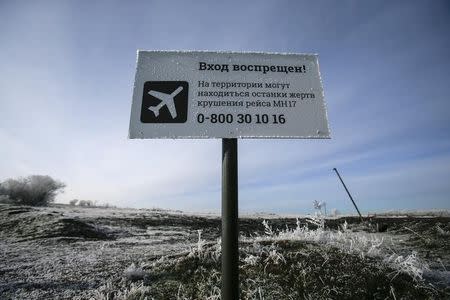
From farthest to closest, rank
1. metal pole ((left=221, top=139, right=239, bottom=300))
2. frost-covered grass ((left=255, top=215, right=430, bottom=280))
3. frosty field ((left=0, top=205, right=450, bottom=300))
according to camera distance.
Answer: frost-covered grass ((left=255, top=215, right=430, bottom=280)), frosty field ((left=0, top=205, right=450, bottom=300)), metal pole ((left=221, top=139, right=239, bottom=300))

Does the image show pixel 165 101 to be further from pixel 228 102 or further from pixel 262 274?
pixel 262 274

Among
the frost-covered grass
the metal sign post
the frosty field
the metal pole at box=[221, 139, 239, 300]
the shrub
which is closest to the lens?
the metal pole at box=[221, 139, 239, 300]

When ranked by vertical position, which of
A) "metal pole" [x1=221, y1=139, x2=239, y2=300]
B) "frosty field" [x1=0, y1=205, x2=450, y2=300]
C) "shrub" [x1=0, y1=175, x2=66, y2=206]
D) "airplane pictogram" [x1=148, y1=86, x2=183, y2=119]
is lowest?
"frosty field" [x1=0, y1=205, x2=450, y2=300]

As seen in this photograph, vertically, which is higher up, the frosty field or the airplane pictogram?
the airplane pictogram

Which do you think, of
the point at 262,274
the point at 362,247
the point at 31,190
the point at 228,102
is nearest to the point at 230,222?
the point at 228,102

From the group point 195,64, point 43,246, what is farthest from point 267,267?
point 43,246

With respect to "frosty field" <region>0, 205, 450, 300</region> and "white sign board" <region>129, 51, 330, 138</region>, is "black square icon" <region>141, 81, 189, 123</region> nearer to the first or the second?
"white sign board" <region>129, 51, 330, 138</region>

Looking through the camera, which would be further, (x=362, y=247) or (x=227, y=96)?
(x=362, y=247)

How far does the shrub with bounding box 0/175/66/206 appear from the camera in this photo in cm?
2048

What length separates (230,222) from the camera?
2291mm

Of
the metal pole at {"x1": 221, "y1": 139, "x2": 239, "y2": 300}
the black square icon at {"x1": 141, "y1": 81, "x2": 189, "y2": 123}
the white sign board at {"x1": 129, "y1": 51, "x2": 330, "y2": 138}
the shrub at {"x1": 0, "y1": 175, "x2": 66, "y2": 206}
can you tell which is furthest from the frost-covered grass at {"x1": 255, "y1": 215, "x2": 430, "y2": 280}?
the shrub at {"x1": 0, "y1": 175, "x2": 66, "y2": 206}

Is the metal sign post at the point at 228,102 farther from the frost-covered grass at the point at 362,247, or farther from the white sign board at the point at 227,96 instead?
the frost-covered grass at the point at 362,247

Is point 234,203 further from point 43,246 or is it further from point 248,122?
point 43,246

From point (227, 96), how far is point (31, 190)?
23.1 meters
